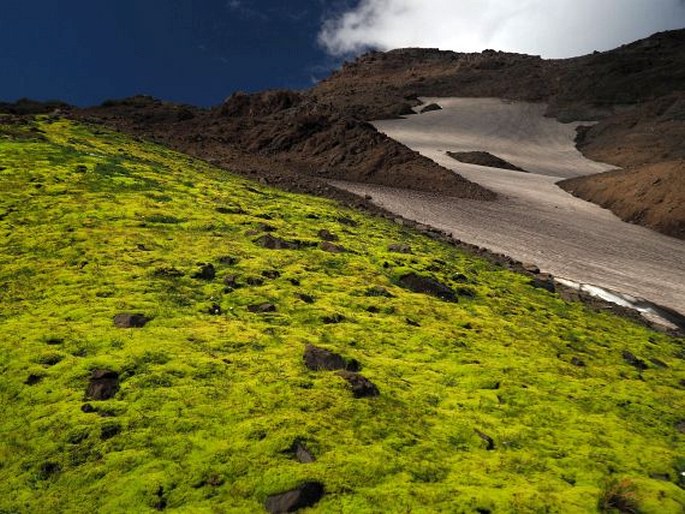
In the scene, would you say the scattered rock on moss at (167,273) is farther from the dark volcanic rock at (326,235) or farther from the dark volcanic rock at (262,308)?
the dark volcanic rock at (326,235)

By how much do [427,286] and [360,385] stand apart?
6.72 meters

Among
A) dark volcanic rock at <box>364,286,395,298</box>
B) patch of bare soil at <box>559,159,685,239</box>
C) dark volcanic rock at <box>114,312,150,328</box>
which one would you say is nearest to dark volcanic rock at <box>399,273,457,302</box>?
dark volcanic rock at <box>364,286,395,298</box>

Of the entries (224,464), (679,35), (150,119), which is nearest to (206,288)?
(224,464)

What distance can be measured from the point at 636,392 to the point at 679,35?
14900 cm

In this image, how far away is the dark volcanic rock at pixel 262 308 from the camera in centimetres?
1110

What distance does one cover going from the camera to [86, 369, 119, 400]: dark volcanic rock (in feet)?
24.8

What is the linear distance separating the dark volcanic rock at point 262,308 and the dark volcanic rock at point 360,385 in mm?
2992

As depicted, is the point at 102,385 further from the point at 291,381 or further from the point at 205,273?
the point at 205,273

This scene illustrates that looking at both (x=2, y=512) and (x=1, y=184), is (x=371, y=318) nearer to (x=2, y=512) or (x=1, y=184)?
(x=2, y=512)

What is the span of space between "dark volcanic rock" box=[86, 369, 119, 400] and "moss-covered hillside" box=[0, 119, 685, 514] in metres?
0.03

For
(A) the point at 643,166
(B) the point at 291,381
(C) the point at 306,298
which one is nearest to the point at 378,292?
(C) the point at 306,298

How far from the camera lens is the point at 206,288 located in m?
11.9

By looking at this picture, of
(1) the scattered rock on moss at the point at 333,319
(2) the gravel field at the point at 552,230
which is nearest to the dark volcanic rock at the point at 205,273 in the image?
(1) the scattered rock on moss at the point at 333,319

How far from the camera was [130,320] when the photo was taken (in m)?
9.69
